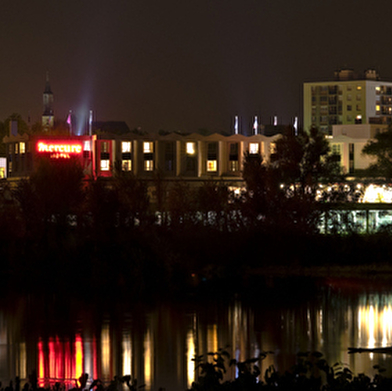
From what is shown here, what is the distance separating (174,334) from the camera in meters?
25.9

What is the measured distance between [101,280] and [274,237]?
13.1 meters

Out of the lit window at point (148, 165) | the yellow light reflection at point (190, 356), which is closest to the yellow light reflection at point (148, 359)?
the yellow light reflection at point (190, 356)

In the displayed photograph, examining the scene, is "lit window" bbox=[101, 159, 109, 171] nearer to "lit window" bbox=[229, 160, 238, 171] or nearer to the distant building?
the distant building

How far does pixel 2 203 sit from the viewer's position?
214ft

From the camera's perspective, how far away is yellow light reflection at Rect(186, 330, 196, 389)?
63.8 feet

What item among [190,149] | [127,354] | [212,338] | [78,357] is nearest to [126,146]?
[190,149]

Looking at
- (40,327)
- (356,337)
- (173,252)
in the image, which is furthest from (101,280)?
(356,337)

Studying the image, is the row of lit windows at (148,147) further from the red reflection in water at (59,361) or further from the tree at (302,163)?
the red reflection in water at (59,361)

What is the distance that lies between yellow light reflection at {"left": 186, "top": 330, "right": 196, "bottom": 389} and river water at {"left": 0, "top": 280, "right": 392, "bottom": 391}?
0.02 metres

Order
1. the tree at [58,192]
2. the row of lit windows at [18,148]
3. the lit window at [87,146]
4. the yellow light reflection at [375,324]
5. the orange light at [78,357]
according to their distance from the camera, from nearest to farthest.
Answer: the orange light at [78,357] < the yellow light reflection at [375,324] < the tree at [58,192] < the lit window at [87,146] < the row of lit windows at [18,148]

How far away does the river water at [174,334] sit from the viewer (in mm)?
20797

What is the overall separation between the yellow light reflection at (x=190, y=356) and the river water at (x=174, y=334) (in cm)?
2

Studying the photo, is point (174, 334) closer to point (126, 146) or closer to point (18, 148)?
point (126, 146)

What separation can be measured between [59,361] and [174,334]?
503 cm
